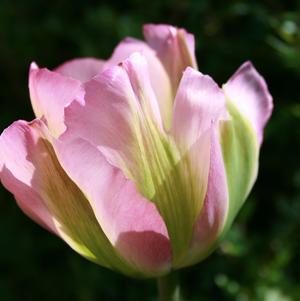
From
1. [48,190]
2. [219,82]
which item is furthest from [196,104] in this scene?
[219,82]

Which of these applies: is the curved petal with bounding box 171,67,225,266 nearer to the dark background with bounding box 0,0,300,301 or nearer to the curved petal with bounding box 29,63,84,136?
the curved petal with bounding box 29,63,84,136

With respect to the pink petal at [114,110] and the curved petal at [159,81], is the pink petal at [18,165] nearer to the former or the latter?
the pink petal at [114,110]

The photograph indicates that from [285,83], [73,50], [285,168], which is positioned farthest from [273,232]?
[73,50]

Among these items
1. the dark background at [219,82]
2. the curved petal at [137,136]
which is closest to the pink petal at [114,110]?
the curved petal at [137,136]

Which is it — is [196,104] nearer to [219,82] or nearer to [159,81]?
[159,81]

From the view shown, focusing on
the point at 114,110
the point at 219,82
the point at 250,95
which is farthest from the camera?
the point at 219,82
